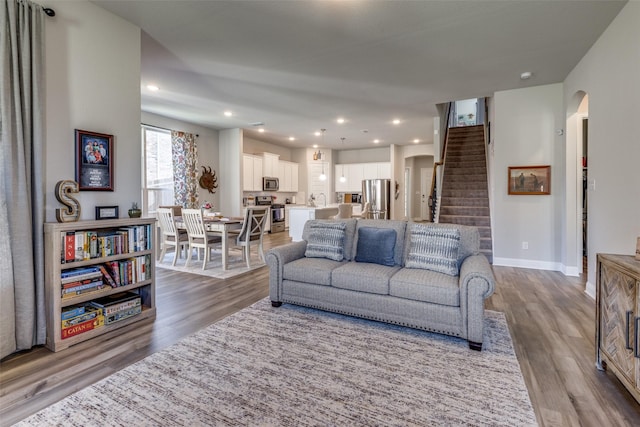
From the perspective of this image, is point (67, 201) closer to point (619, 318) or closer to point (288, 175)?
point (619, 318)

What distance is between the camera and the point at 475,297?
7.55 feet

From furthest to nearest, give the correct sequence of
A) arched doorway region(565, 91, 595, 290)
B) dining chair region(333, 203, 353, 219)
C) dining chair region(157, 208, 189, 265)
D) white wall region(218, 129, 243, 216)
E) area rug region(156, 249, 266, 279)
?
white wall region(218, 129, 243, 216)
dining chair region(333, 203, 353, 219)
dining chair region(157, 208, 189, 265)
area rug region(156, 249, 266, 279)
arched doorway region(565, 91, 595, 290)

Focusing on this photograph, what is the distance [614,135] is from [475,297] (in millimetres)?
2298

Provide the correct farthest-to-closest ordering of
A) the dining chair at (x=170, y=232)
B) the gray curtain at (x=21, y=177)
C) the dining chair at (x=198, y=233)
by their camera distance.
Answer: the dining chair at (x=170, y=232), the dining chair at (x=198, y=233), the gray curtain at (x=21, y=177)

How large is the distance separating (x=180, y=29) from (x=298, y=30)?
1.20 meters

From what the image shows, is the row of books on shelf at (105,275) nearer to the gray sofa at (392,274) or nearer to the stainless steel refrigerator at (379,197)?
the gray sofa at (392,274)

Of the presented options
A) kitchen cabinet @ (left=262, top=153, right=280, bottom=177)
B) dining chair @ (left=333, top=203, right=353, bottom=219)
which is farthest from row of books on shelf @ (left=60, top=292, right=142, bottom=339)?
kitchen cabinet @ (left=262, top=153, right=280, bottom=177)

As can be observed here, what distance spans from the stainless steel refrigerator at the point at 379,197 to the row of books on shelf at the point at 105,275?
7.77 m

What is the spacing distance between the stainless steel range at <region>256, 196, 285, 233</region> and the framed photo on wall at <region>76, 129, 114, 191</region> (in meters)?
Result: 6.22

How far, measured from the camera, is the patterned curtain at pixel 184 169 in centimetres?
671

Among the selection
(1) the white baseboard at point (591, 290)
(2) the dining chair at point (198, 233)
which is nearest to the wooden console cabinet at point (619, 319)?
(1) the white baseboard at point (591, 290)

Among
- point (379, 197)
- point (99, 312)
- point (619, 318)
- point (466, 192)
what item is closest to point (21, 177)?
point (99, 312)

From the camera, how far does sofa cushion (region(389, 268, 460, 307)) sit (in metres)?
2.41

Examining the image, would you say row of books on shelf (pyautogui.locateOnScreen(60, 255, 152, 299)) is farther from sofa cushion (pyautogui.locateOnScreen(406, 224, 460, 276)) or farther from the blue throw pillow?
sofa cushion (pyautogui.locateOnScreen(406, 224, 460, 276))
